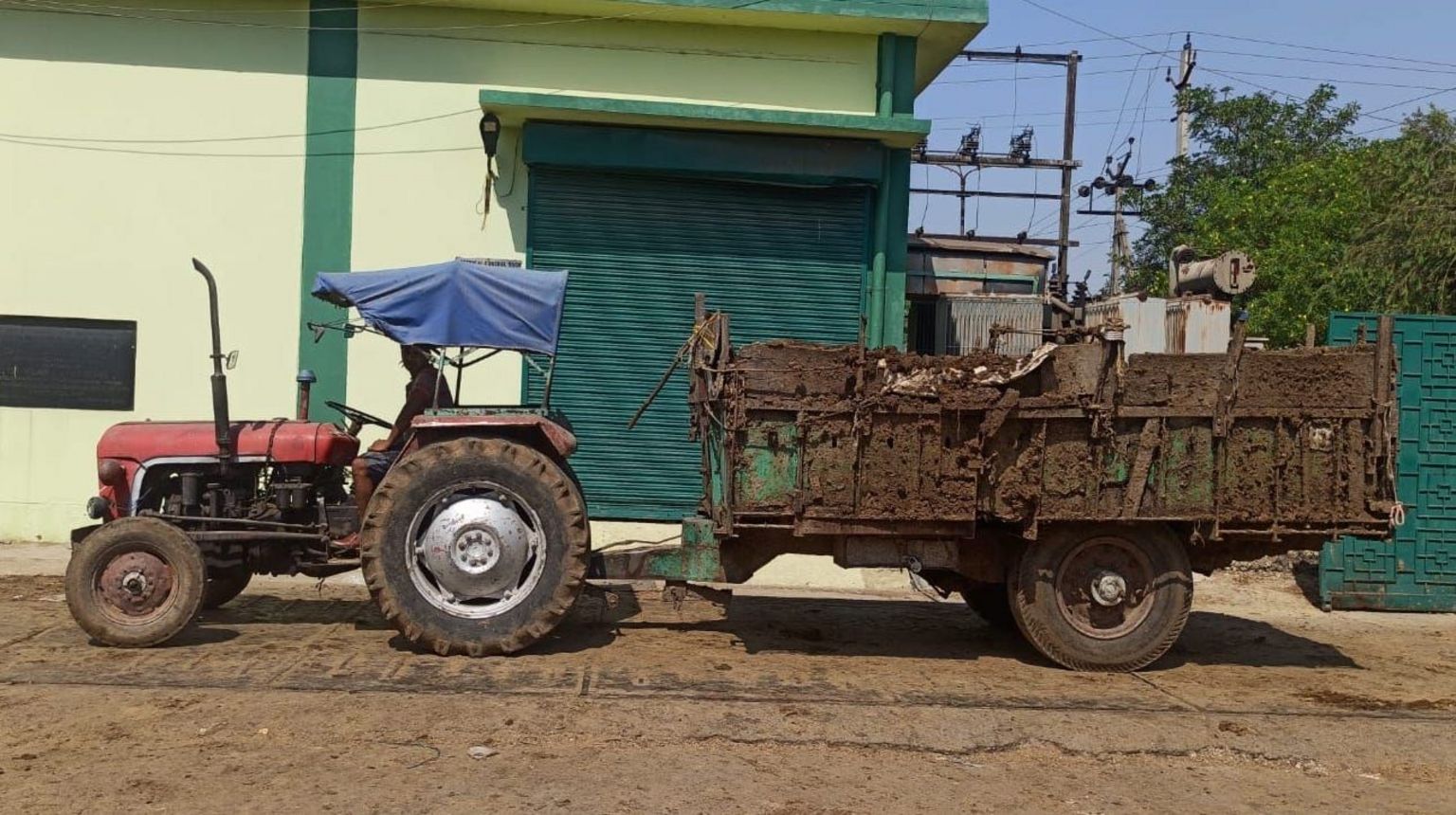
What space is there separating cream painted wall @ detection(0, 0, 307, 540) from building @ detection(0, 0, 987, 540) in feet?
0.07

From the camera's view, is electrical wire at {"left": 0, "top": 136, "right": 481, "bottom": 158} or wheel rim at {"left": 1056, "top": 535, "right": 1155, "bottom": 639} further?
electrical wire at {"left": 0, "top": 136, "right": 481, "bottom": 158}

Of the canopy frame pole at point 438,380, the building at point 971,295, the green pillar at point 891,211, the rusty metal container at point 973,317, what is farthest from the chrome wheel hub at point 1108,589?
the rusty metal container at point 973,317

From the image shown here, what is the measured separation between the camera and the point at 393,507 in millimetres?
6793

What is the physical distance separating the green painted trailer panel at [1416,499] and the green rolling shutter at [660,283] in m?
4.56

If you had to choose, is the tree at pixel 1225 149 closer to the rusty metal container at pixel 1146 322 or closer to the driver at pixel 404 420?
the rusty metal container at pixel 1146 322

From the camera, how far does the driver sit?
7.15 metres

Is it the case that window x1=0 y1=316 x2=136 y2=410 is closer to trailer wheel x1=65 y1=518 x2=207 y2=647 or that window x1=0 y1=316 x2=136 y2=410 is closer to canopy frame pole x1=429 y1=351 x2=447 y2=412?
trailer wheel x1=65 y1=518 x2=207 y2=647

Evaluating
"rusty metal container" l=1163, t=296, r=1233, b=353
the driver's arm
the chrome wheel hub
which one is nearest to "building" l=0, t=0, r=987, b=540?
"rusty metal container" l=1163, t=296, r=1233, b=353

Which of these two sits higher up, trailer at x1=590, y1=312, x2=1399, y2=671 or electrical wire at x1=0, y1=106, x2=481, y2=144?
electrical wire at x1=0, y1=106, x2=481, y2=144

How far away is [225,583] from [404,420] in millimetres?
1666

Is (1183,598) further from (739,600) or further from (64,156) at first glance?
(64,156)

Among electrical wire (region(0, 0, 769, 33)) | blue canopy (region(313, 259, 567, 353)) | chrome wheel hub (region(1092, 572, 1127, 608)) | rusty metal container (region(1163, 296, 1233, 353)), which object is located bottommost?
chrome wheel hub (region(1092, 572, 1127, 608))

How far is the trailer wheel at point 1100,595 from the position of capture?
698cm

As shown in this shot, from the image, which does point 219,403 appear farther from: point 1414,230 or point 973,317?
point 1414,230
